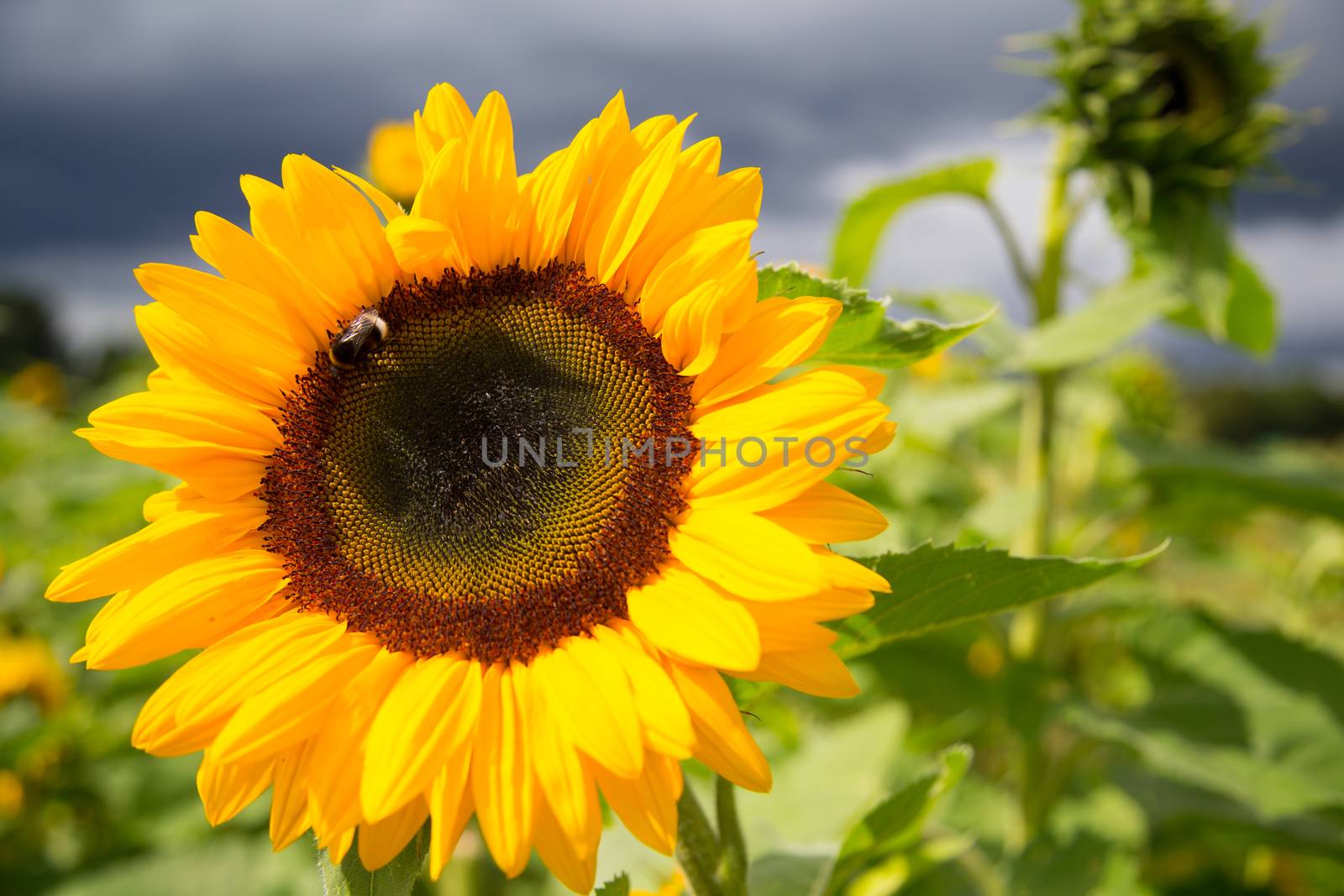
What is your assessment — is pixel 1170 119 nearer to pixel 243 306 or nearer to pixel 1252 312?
pixel 1252 312

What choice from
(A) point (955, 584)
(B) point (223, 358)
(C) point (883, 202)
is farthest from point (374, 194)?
(C) point (883, 202)

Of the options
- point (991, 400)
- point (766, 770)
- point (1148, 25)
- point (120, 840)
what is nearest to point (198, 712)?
point (766, 770)

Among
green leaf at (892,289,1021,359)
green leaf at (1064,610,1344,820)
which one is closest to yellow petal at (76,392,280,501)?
green leaf at (892,289,1021,359)

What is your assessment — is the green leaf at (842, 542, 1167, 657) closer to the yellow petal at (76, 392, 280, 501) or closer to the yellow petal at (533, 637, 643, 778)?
the yellow petal at (533, 637, 643, 778)

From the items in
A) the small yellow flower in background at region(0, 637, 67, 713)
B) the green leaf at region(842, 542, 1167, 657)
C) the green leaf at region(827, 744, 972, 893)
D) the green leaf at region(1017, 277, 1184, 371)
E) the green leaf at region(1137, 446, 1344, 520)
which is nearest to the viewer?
the green leaf at region(842, 542, 1167, 657)

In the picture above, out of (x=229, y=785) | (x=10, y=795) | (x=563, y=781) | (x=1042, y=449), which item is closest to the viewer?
(x=563, y=781)

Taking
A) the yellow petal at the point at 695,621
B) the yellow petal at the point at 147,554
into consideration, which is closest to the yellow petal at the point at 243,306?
the yellow petal at the point at 147,554

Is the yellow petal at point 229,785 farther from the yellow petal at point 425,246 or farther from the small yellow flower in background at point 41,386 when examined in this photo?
the small yellow flower in background at point 41,386
